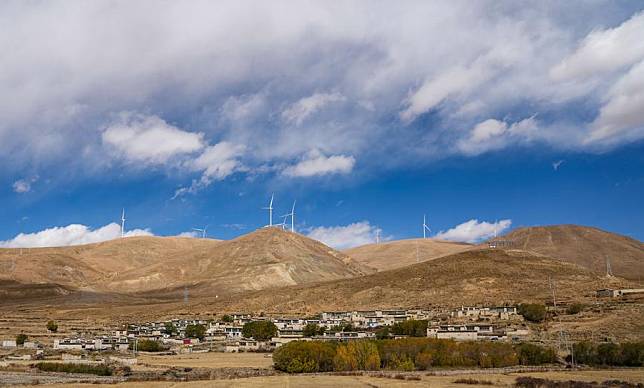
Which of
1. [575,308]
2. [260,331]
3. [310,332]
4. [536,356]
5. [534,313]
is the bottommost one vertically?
[536,356]

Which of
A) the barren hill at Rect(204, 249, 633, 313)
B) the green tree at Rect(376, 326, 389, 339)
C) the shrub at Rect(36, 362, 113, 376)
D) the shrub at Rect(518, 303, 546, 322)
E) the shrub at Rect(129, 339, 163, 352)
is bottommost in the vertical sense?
the shrub at Rect(36, 362, 113, 376)

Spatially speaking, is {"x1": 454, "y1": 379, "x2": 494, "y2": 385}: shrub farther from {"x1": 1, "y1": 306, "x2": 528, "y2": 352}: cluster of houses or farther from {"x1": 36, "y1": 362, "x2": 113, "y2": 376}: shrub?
{"x1": 36, "y1": 362, "x2": 113, "y2": 376}: shrub

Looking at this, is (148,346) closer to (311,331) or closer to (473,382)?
(311,331)

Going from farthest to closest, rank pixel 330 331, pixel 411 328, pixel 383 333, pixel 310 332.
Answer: pixel 330 331 → pixel 310 332 → pixel 411 328 → pixel 383 333

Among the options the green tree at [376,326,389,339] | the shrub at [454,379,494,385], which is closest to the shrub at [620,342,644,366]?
the shrub at [454,379,494,385]

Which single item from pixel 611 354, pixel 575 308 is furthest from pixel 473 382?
pixel 575 308

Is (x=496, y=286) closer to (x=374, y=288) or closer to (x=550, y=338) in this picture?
(x=374, y=288)
